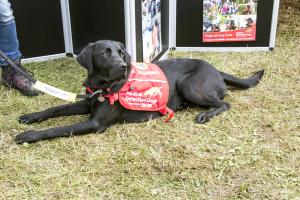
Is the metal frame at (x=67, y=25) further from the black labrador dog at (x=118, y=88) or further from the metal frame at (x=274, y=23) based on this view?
the metal frame at (x=274, y=23)

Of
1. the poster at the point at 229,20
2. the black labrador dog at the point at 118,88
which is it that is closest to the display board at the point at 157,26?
the poster at the point at 229,20

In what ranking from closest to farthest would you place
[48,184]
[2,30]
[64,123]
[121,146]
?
[48,184] → [121,146] → [64,123] → [2,30]

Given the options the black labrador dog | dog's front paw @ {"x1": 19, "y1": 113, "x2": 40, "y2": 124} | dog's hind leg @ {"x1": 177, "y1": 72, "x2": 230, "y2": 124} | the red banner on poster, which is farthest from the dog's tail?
dog's front paw @ {"x1": 19, "y1": 113, "x2": 40, "y2": 124}

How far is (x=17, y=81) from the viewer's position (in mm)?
4273

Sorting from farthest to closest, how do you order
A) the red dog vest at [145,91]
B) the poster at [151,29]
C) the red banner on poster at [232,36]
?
the red banner on poster at [232,36] < the poster at [151,29] < the red dog vest at [145,91]

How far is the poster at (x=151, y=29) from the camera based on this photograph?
4426mm

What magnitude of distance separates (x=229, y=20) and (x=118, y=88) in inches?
83.9

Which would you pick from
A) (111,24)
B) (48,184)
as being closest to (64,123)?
(48,184)

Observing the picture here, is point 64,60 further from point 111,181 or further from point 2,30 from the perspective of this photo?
point 111,181

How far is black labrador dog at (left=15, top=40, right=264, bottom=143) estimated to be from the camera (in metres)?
3.34

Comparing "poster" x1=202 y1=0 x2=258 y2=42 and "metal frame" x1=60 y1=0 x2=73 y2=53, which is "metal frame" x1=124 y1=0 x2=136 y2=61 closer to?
"metal frame" x1=60 y1=0 x2=73 y2=53

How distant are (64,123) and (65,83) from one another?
0.93 metres

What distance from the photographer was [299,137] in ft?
Answer: 11.2

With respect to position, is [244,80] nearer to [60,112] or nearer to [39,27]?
[60,112]
